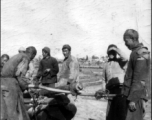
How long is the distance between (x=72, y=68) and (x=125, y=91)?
6.06ft

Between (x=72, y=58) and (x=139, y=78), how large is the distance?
2266 mm

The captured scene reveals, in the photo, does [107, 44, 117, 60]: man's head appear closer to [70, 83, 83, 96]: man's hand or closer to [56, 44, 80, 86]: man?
[56, 44, 80, 86]: man

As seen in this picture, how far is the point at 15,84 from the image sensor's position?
4.39 metres

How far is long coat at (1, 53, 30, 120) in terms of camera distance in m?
4.25

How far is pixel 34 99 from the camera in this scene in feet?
16.3

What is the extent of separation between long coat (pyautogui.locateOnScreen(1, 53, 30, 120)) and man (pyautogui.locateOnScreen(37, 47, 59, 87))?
A: 215cm

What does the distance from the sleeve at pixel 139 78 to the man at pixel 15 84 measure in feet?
7.16

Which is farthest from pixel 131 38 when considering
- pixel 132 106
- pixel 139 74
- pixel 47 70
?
pixel 47 70

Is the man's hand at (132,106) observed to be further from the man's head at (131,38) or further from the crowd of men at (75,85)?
the man's head at (131,38)

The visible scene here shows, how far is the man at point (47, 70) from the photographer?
262 inches

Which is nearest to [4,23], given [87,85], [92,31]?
[92,31]

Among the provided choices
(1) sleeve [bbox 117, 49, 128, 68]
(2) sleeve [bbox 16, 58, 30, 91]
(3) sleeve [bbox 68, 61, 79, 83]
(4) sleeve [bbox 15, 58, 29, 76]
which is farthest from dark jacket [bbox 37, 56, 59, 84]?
(1) sleeve [bbox 117, 49, 128, 68]

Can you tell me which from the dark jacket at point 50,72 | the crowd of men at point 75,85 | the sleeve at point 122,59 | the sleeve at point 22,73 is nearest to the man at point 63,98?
the crowd of men at point 75,85

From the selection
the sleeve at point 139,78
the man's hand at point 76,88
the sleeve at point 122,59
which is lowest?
the man's hand at point 76,88
